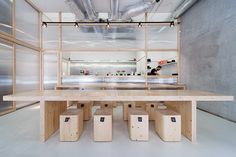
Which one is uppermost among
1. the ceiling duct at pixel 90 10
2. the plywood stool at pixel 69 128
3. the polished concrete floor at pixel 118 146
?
the ceiling duct at pixel 90 10

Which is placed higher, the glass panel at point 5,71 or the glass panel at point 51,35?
the glass panel at point 51,35

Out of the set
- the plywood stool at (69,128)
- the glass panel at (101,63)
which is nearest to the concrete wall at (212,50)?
the glass panel at (101,63)

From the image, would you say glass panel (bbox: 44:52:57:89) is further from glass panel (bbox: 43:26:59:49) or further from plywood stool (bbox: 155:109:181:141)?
plywood stool (bbox: 155:109:181:141)

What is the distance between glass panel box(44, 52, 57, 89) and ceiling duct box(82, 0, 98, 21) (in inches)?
106

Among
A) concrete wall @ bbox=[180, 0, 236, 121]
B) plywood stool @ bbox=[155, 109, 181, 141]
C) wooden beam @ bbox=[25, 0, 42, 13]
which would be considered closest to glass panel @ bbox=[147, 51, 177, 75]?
concrete wall @ bbox=[180, 0, 236, 121]

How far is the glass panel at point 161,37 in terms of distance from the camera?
22.3 feet

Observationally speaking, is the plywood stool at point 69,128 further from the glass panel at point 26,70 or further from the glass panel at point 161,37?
the glass panel at point 161,37

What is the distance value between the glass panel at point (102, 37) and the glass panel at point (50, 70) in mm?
889

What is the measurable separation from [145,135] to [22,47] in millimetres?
4933

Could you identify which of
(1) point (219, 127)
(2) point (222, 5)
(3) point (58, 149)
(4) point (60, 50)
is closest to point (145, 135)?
(3) point (58, 149)

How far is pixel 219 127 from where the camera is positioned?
342 centimetres

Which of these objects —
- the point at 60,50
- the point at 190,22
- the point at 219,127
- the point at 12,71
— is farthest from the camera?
the point at 60,50

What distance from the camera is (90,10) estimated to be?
5.31 metres

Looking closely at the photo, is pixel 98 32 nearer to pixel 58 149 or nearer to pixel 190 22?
pixel 190 22
